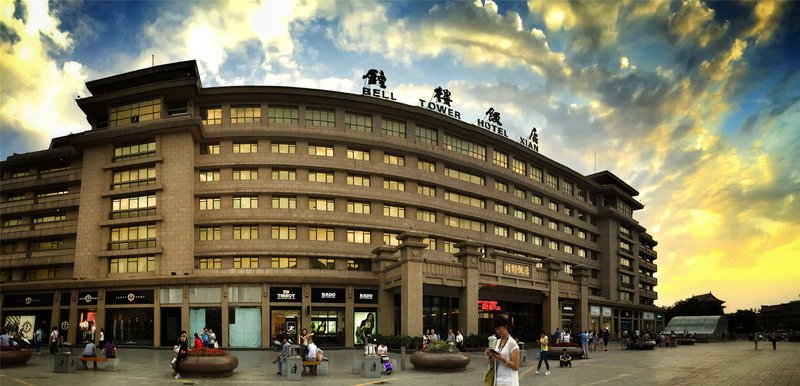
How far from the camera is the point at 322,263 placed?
53.5 m

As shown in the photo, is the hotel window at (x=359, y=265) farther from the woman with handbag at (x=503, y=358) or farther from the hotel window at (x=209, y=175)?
the woman with handbag at (x=503, y=358)

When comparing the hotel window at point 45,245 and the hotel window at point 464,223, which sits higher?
the hotel window at point 464,223

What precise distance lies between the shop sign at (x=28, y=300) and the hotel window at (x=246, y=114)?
2323cm

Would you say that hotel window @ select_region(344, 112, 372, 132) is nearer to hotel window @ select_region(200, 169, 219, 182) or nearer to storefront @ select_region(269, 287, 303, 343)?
hotel window @ select_region(200, 169, 219, 182)

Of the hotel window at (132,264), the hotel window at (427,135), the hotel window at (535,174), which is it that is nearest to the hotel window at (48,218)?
the hotel window at (132,264)

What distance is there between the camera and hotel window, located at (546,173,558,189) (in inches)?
3068

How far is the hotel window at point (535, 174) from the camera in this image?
74.4 metres

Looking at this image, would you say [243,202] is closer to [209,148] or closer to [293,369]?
[209,148]

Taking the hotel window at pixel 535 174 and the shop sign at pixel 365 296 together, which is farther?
the hotel window at pixel 535 174

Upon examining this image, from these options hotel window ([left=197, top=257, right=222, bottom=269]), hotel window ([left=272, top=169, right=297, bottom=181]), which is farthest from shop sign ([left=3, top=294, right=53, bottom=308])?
hotel window ([left=272, top=169, right=297, bottom=181])

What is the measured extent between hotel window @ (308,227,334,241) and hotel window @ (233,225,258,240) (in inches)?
191

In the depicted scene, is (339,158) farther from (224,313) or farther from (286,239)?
(224,313)

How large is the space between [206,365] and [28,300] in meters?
40.2

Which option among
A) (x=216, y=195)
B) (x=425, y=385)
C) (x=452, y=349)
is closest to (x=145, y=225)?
(x=216, y=195)
